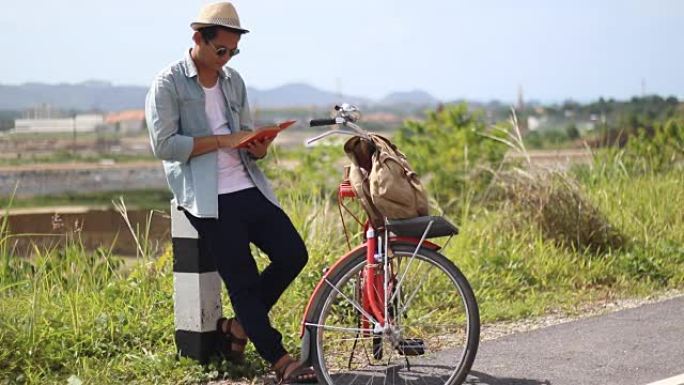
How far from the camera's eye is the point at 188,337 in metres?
5.46

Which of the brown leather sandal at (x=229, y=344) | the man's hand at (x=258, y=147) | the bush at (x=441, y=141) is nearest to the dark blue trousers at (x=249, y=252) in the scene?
the man's hand at (x=258, y=147)

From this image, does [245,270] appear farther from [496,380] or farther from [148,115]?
[496,380]

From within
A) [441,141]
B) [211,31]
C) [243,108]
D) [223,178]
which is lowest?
[441,141]

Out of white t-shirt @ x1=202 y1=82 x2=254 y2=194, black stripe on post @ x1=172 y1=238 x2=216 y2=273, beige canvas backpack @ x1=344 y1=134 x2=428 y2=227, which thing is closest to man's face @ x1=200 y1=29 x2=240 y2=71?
white t-shirt @ x1=202 y1=82 x2=254 y2=194

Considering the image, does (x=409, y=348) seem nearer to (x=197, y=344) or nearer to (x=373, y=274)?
(x=373, y=274)

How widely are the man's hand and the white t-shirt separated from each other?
0.07 meters

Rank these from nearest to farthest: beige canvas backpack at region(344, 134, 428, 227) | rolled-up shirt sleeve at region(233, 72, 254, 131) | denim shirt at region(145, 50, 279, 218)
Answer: beige canvas backpack at region(344, 134, 428, 227) → denim shirt at region(145, 50, 279, 218) → rolled-up shirt sleeve at region(233, 72, 254, 131)

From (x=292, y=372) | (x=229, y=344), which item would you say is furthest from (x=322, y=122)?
(x=229, y=344)

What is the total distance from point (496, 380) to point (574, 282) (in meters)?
2.90

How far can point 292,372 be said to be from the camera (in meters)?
4.97

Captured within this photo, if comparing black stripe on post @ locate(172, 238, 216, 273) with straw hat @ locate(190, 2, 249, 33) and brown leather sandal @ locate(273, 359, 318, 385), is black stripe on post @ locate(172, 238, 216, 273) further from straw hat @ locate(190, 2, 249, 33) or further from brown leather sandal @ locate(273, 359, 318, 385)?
straw hat @ locate(190, 2, 249, 33)

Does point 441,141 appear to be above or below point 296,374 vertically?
below

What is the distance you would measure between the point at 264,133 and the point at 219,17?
0.56 metres

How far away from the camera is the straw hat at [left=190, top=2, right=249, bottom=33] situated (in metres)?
4.91
